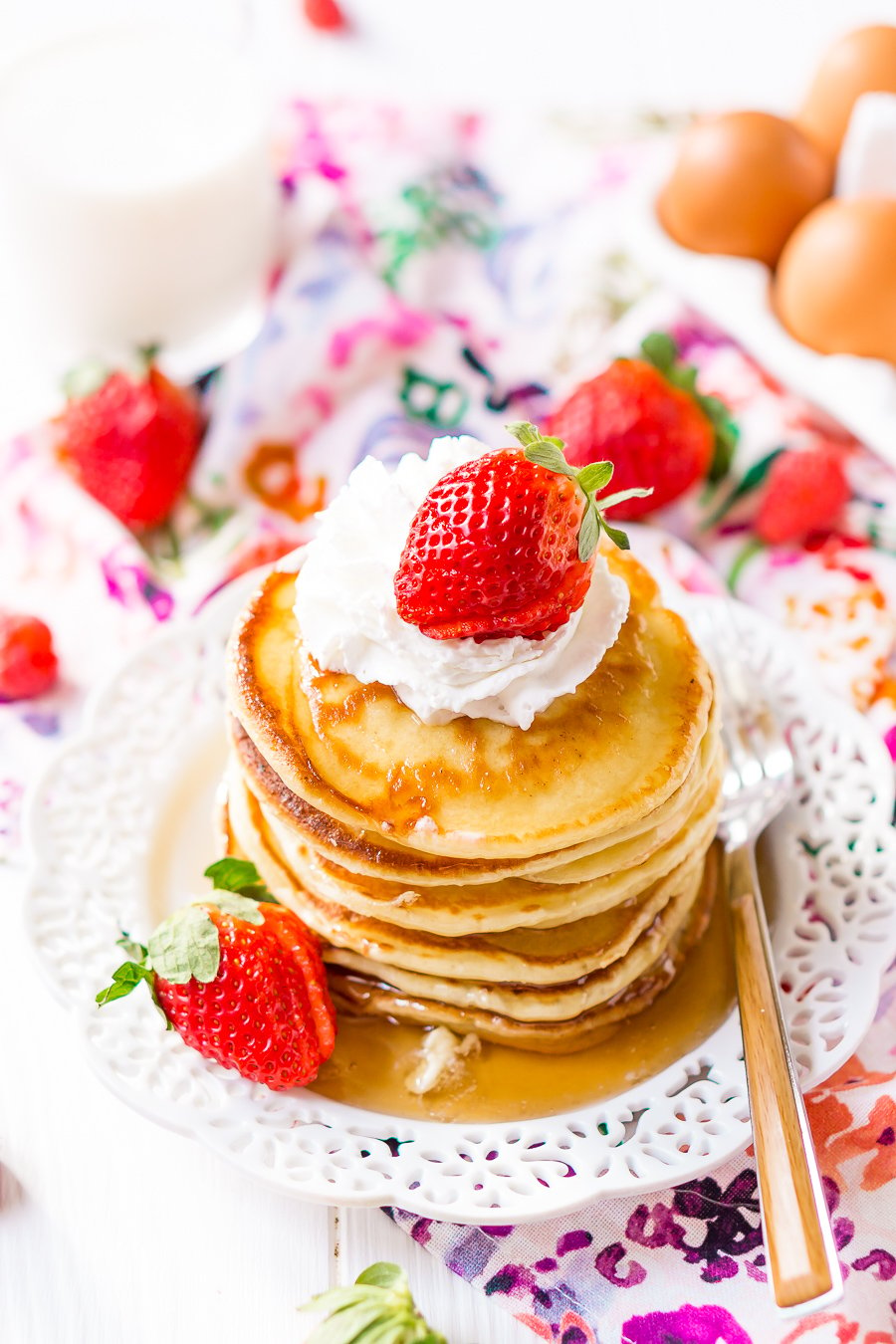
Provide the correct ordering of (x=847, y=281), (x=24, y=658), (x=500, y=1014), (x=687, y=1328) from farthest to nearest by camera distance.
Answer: (x=847, y=281)
(x=24, y=658)
(x=500, y=1014)
(x=687, y=1328)

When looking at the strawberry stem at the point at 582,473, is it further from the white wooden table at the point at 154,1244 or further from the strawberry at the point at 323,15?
the strawberry at the point at 323,15

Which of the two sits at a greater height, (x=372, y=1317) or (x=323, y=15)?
(x=323, y=15)

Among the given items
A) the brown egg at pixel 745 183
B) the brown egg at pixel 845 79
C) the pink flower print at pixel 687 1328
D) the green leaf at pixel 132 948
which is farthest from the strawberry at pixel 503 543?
the brown egg at pixel 845 79

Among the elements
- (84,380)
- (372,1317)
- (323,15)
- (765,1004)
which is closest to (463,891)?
(765,1004)

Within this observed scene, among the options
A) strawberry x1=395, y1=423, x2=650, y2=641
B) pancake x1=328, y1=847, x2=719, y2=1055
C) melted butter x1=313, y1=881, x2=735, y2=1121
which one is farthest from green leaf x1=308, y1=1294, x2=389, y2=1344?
strawberry x1=395, y1=423, x2=650, y2=641

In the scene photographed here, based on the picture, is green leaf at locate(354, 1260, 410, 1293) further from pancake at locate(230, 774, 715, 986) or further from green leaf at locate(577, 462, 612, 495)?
green leaf at locate(577, 462, 612, 495)

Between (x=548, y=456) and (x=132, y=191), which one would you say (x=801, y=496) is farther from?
(x=132, y=191)
